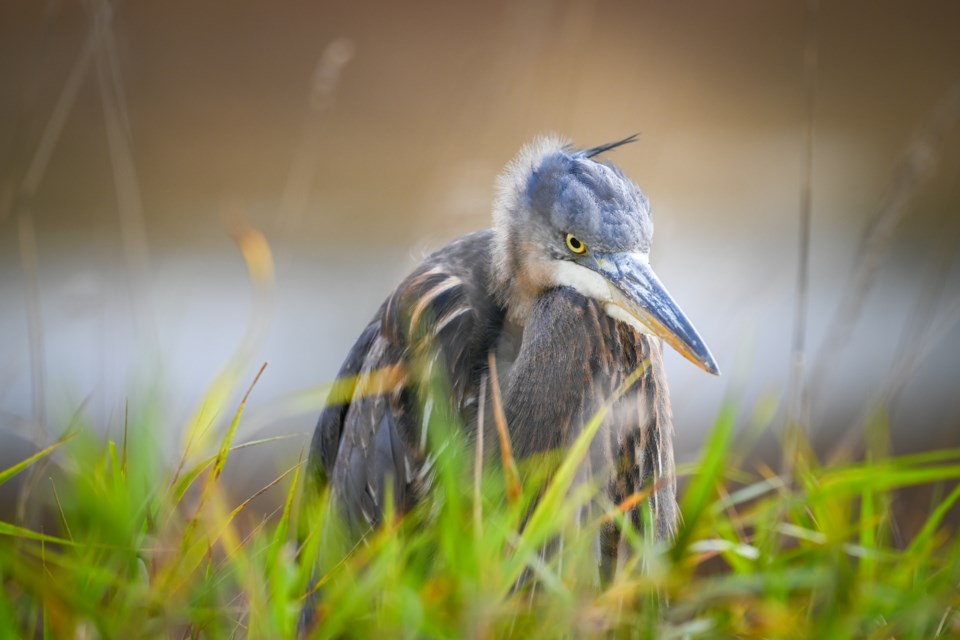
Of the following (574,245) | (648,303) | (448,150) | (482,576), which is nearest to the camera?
(482,576)

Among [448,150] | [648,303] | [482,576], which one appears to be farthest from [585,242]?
[448,150]

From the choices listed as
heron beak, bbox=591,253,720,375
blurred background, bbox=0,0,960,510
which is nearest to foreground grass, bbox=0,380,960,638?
heron beak, bbox=591,253,720,375

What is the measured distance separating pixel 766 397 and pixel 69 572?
104 cm

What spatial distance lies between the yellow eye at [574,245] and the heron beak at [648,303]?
0.12ft

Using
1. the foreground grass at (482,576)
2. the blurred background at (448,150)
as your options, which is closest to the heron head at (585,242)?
the foreground grass at (482,576)

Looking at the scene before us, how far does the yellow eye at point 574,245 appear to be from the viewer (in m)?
1.77

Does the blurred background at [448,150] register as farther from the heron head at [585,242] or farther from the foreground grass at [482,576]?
the foreground grass at [482,576]

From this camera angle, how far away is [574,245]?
1791 millimetres

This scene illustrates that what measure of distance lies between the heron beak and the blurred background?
6.99 ft

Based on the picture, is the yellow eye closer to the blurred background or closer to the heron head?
the heron head

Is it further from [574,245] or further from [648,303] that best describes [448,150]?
[648,303]

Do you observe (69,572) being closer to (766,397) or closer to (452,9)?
(766,397)

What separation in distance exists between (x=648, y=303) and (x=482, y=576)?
628 millimetres

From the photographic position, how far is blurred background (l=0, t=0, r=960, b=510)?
431cm
